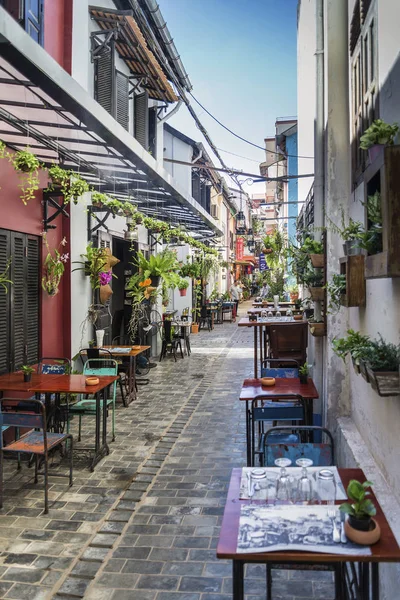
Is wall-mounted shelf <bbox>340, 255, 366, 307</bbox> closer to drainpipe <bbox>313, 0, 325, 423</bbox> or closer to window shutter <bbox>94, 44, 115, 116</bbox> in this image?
drainpipe <bbox>313, 0, 325, 423</bbox>

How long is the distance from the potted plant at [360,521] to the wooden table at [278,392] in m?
2.71

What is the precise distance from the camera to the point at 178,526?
4.33 meters

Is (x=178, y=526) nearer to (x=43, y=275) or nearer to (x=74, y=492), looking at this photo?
(x=74, y=492)

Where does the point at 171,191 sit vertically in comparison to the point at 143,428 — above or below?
above

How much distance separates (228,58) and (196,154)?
880 centimetres

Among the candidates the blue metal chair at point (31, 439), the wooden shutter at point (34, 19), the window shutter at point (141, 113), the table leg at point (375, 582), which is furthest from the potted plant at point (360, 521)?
the window shutter at point (141, 113)

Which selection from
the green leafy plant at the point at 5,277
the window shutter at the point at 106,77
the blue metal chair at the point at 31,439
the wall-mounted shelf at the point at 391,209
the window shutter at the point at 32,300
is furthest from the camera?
the window shutter at the point at 106,77

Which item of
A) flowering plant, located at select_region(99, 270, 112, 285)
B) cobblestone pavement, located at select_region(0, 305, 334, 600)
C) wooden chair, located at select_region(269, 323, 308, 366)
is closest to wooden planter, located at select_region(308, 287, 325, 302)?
cobblestone pavement, located at select_region(0, 305, 334, 600)

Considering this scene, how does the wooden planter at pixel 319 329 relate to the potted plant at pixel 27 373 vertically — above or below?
above

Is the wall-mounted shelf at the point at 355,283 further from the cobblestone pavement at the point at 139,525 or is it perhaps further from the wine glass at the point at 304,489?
the cobblestone pavement at the point at 139,525

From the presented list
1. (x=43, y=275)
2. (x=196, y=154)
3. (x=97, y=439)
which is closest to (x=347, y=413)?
(x=97, y=439)

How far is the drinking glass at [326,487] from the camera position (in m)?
2.67

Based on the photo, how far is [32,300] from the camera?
7516mm

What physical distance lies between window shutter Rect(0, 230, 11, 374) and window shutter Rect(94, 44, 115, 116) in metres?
3.94
